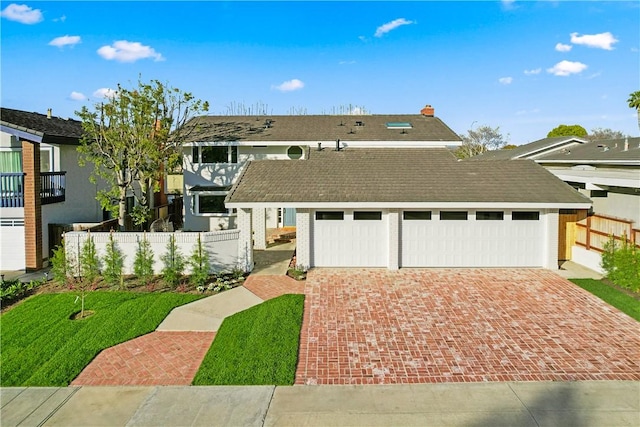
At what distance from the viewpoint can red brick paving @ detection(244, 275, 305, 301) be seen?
13156 millimetres

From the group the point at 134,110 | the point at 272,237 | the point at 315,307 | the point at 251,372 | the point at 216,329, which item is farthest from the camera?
the point at 272,237

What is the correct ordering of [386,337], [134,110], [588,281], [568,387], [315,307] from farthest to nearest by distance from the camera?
[134,110], [588,281], [315,307], [386,337], [568,387]

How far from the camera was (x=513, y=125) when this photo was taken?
66.9 meters

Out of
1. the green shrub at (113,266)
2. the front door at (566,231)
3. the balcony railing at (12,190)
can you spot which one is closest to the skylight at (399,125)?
the front door at (566,231)

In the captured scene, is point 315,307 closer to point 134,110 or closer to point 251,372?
point 251,372

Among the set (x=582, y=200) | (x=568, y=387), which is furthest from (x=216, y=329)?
(x=582, y=200)

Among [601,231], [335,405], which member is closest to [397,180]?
[601,231]

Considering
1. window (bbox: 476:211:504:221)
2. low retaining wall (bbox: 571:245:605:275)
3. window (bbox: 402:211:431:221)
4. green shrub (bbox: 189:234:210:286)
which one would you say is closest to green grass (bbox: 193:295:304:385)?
green shrub (bbox: 189:234:210:286)

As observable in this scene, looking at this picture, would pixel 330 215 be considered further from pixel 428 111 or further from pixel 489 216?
pixel 428 111

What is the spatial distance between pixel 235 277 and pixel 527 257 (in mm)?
10562

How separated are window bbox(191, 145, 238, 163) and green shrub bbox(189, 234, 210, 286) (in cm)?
1029

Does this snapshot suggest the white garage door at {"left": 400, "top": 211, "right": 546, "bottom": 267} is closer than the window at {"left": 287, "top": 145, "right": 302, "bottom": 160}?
Yes

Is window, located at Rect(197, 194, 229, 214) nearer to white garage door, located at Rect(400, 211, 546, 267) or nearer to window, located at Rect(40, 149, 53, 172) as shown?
window, located at Rect(40, 149, 53, 172)

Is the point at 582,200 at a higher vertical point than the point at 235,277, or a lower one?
higher
